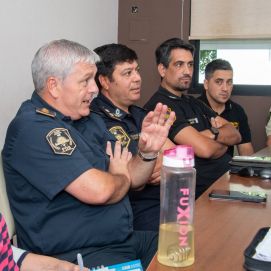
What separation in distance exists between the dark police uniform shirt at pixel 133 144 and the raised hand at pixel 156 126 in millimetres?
376

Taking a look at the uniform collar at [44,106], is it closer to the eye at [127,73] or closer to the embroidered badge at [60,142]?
the embroidered badge at [60,142]

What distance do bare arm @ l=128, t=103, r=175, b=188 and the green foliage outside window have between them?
7.16 ft

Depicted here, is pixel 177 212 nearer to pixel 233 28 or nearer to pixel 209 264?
pixel 209 264

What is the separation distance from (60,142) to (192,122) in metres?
1.46

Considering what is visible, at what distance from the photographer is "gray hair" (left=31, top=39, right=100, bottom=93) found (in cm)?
167

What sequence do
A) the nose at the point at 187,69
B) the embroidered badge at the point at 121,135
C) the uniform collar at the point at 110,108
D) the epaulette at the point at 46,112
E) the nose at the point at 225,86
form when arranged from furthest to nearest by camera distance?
the nose at the point at 225,86 < the nose at the point at 187,69 < the uniform collar at the point at 110,108 < the embroidered badge at the point at 121,135 < the epaulette at the point at 46,112

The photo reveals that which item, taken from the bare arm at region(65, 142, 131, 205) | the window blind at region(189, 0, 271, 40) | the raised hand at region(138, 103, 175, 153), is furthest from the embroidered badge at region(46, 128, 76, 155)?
the window blind at region(189, 0, 271, 40)

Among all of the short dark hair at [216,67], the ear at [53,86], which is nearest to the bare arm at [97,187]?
the ear at [53,86]

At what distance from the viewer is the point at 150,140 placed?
175 centimetres

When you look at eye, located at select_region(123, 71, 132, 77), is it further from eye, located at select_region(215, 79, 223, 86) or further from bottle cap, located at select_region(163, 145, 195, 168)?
bottle cap, located at select_region(163, 145, 195, 168)

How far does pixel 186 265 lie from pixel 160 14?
10.5 feet

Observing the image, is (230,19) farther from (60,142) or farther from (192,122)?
(60,142)

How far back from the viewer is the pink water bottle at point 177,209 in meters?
1.03

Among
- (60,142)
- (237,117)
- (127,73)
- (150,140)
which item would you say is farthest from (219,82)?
(60,142)
